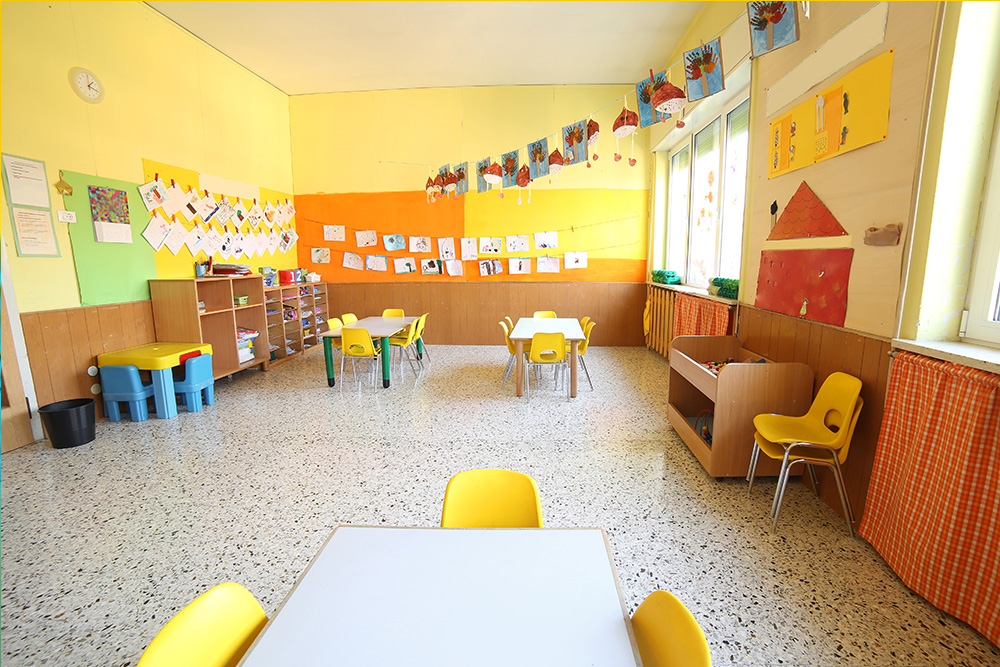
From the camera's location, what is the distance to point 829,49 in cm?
257

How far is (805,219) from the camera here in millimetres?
2863

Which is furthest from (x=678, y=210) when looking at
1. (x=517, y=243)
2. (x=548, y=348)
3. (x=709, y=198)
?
(x=548, y=348)

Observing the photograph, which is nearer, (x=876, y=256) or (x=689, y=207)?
(x=876, y=256)

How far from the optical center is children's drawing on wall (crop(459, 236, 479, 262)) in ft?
24.6

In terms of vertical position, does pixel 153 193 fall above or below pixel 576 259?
above

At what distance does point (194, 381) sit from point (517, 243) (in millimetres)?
5016

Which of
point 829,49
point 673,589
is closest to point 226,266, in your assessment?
point 673,589

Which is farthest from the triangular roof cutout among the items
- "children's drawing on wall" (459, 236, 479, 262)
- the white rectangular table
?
"children's drawing on wall" (459, 236, 479, 262)

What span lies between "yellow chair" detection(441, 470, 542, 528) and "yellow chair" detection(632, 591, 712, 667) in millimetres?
586

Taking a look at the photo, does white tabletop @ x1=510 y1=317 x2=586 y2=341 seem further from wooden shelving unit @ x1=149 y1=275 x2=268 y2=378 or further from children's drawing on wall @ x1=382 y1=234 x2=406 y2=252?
wooden shelving unit @ x1=149 y1=275 x2=268 y2=378

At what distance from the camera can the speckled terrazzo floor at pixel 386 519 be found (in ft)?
5.93

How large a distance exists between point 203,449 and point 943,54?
5.17 metres

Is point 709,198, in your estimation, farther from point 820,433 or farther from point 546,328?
point 820,433

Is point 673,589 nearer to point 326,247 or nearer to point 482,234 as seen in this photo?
point 482,234
